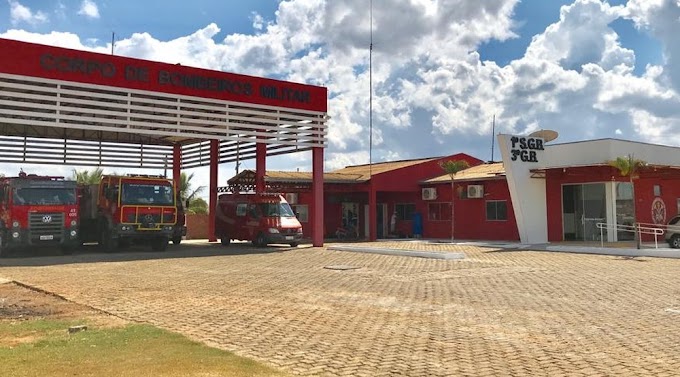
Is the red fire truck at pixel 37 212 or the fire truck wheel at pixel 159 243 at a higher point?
the red fire truck at pixel 37 212

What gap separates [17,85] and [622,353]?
20274mm

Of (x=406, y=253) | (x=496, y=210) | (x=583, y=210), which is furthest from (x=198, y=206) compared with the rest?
(x=583, y=210)

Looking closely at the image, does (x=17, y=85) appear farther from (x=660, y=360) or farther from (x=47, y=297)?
(x=660, y=360)

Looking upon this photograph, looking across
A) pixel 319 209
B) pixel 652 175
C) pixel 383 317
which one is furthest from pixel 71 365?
pixel 652 175

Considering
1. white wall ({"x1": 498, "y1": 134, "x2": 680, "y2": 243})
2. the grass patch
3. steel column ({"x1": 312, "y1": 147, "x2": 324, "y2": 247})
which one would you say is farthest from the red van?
the grass patch

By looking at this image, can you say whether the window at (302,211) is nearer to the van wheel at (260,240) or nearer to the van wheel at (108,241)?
the van wheel at (260,240)

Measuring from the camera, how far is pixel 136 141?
101 feet

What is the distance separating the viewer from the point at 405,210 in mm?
36188

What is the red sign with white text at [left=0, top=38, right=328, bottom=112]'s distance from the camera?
20.6 m

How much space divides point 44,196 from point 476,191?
65.7 ft

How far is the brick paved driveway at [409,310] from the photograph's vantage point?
670 cm

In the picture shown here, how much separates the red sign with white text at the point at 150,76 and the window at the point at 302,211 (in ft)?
32.2

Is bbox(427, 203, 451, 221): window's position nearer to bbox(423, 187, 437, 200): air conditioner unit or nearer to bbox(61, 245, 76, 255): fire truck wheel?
bbox(423, 187, 437, 200): air conditioner unit

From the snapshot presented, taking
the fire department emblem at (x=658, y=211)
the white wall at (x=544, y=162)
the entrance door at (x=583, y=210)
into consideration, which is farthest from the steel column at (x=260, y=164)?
the fire department emblem at (x=658, y=211)
